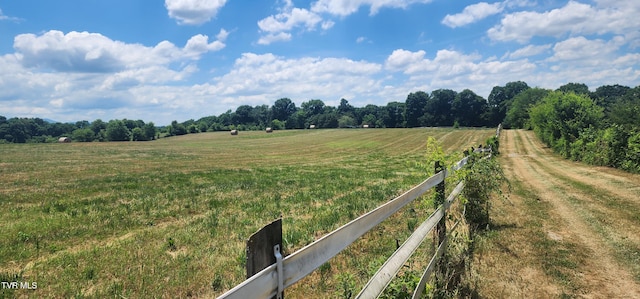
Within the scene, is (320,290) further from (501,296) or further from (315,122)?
(315,122)

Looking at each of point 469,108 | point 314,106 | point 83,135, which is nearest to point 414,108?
point 469,108

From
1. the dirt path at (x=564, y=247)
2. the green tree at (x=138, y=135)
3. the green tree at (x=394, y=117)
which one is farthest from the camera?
the green tree at (x=394, y=117)

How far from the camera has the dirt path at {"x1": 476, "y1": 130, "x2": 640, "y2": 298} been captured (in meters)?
4.88

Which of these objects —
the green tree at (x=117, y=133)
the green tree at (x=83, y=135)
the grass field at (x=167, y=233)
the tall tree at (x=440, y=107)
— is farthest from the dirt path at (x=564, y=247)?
the green tree at (x=83, y=135)

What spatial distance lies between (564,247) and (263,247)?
24.4 feet

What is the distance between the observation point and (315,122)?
138125 mm

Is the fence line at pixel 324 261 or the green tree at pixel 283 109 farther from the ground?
the green tree at pixel 283 109

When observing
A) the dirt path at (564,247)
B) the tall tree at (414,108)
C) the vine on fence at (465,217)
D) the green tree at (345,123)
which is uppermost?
the tall tree at (414,108)

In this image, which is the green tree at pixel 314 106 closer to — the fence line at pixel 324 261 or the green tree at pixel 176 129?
the green tree at pixel 176 129

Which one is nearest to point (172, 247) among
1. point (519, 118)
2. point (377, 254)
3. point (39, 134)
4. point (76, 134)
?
point (377, 254)

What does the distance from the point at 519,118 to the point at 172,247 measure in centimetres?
10007

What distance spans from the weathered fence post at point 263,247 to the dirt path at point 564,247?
437 centimetres

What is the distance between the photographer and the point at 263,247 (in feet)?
4.69

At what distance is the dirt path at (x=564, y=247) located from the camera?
4.88 metres
